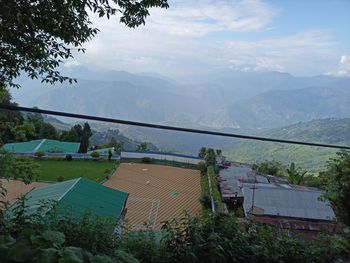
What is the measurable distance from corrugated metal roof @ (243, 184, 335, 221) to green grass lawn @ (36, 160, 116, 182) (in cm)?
926

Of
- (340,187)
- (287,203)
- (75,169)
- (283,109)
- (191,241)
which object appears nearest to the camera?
(191,241)

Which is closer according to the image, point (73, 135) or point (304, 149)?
point (73, 135)

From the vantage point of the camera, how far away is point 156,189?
1783 centimetres

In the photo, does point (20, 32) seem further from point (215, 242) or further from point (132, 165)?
point (132, 165)

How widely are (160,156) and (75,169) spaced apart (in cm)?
644

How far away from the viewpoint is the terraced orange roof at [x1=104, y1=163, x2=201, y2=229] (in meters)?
13.7

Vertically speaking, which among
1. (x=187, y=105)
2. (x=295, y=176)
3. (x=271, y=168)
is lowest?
(x=295, y=176)

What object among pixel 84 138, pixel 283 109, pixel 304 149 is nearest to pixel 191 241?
pixel 84 138

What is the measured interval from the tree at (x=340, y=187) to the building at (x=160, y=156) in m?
19.9

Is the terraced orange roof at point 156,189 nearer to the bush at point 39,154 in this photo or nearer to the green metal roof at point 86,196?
the green metal roof at point 86,196

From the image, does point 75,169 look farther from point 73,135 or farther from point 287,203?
point 287,203

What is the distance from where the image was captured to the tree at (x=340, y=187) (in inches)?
159

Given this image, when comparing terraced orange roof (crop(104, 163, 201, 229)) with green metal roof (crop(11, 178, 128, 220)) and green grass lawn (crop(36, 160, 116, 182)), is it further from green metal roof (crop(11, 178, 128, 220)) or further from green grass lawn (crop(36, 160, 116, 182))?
green metal roof (crop(11, 178, 128, 220))

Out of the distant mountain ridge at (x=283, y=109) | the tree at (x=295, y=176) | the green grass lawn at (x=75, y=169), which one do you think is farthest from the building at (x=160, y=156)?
the distant mountain ridge at (x=283, y=109)
